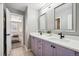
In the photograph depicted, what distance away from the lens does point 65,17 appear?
1.96 m

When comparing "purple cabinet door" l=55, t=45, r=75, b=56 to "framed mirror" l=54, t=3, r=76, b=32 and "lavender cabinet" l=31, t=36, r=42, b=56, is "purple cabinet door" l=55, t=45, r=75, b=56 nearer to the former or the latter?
"framed mirror" l=54, t=3, r=76, b=32

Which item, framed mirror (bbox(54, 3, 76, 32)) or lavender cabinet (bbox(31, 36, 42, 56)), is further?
lavender cabinet (bbox(31, 36, 42, 56))

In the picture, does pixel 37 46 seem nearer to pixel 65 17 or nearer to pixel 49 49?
pixel 49 49

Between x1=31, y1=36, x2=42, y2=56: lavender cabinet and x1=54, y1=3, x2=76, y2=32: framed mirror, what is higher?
x1=54, y1=3, x2=76, y2=32: framed mirror

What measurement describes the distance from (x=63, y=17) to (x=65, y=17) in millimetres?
77

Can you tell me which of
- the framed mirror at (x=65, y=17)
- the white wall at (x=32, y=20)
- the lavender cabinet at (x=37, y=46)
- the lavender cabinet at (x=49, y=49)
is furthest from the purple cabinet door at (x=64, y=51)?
the white wall at (x=32, y=20)

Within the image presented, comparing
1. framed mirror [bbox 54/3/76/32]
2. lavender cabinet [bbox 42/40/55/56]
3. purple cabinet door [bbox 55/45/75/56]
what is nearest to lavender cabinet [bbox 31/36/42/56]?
lavender cabinet [bbox 42/40/55/56]

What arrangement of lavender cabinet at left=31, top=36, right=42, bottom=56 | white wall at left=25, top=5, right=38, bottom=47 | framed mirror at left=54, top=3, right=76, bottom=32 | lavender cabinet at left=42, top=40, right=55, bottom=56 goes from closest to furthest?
1. lavender cabinet at left=42, top=40, right=55, bottom=56
2. framed mirror at left=54, top=3, right=76, bottom=32
3. lavender cabinet at left=31, top=36, right=42, bottom=56
4. white wall at left=25, top=5, right=38, bottom=47

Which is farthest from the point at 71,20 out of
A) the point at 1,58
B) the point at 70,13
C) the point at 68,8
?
the point at 1,58

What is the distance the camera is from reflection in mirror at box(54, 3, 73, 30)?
5.90 feet

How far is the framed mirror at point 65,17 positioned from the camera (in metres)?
1.70

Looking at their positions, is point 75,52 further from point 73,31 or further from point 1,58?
point 1,58

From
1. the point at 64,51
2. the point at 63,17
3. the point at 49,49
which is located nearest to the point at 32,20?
the point at 63,17

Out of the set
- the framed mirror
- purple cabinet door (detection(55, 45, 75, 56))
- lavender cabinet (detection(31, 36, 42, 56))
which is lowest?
lavender cabinet (detection(31, 36, 42, 56))
